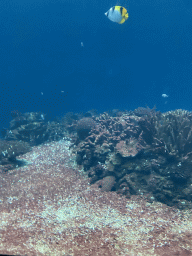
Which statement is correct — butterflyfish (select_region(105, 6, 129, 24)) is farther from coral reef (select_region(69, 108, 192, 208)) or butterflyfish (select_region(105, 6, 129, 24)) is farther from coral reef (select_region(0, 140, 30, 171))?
coral reef (select_region(0, 140, 30, 171))

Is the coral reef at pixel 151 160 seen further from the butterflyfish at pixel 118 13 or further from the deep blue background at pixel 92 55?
the deep blue background at pixel 92 55

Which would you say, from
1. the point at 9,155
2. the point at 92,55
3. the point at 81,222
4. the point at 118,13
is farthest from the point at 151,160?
the point at 92,55

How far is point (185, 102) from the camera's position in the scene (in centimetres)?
5081

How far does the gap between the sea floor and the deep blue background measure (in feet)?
94.6

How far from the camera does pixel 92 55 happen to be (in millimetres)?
46938

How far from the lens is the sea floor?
126 inches

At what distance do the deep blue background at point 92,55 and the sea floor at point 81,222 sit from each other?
28.8 m

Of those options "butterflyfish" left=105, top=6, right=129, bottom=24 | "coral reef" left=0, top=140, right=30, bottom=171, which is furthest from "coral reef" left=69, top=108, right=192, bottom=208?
"butterflyfish" left=105, top=6, right=129, bottom=24

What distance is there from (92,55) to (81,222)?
161ft

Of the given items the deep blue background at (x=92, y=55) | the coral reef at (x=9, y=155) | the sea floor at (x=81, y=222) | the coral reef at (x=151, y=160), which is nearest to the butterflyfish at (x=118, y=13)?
the coral reef at (x=151, y=160)

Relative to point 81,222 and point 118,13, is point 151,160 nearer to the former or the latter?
point 81,222

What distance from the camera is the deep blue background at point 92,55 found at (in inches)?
1538

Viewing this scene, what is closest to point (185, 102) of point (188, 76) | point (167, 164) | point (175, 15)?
point (188, 76)

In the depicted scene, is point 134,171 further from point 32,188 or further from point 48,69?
point 48,69
